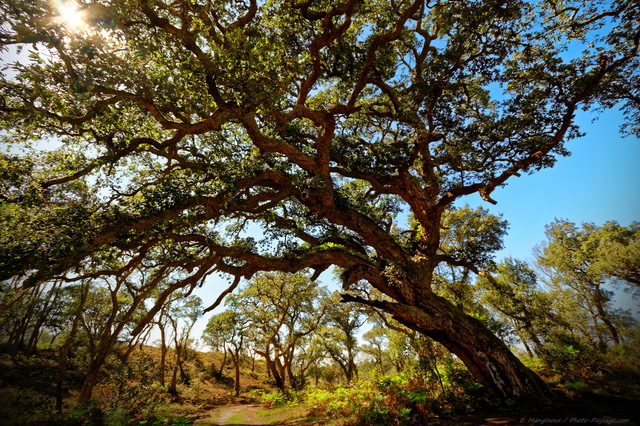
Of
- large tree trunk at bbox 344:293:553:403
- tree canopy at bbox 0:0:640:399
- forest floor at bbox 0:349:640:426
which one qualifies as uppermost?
tree canopy at bbox 0:0:640:399

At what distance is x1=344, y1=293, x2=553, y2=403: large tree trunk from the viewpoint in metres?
6.32

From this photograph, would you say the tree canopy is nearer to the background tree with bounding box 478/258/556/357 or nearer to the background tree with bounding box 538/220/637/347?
the background tree with bounding box 478/258/556/357

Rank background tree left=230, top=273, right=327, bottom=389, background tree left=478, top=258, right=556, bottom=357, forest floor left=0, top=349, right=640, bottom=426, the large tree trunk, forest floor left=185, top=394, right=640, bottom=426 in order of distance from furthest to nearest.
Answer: background tree left=230, top=273, right=327, bottom=389 < background tree left=478, top=258, right=556, bottom=357 < the large tree trunk < forest floor left=0, top=349, right=640, bottom=426 < forest floor left=185, top=394, right=640, bottom=426

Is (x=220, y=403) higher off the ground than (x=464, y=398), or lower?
lower

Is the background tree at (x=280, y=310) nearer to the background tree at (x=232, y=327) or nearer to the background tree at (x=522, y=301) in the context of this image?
the background tree at (x=232, y=327)

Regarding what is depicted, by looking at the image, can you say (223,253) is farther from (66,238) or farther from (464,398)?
(464,398)

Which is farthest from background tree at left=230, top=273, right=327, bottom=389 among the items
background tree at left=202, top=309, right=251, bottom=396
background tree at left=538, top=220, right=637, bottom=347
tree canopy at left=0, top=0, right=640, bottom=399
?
background tree at left=538, top=220, right=637, bottom=347

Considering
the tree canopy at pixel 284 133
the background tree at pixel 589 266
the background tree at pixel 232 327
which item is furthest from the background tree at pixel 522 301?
the background tree at pixel 232 327

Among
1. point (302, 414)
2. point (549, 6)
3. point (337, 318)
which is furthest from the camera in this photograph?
point (337, 318)

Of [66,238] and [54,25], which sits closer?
[54,25]

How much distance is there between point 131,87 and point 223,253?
4.27m

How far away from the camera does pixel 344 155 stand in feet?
30.7

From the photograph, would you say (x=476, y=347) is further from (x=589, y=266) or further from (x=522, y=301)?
(x=589, y=266)

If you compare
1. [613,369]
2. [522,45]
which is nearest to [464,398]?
[613,369]
